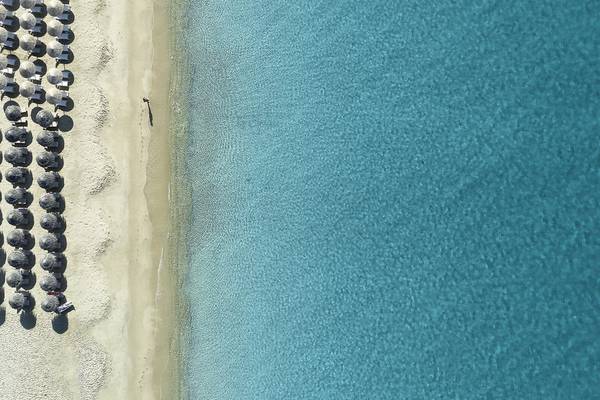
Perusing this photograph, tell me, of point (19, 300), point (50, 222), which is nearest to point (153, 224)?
point (50, 222)

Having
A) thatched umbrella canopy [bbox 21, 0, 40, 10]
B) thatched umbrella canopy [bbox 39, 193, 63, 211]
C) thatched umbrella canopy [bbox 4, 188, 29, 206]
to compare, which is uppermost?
thatched umbrella canopy [bbox 21, 0, 40, 10]

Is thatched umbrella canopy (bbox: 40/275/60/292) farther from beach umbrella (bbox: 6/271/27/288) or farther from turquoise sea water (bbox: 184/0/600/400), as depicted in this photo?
turquoise sea water (bbox: 184/0/600/400)

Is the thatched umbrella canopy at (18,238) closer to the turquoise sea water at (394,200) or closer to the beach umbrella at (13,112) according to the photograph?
the beach umbrella at (13,112)

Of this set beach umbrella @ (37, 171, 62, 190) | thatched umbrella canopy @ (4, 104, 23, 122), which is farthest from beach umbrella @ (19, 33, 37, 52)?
beach umbrella @ (37, 171, 62, 190)

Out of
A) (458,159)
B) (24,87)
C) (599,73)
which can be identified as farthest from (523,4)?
(24,87)

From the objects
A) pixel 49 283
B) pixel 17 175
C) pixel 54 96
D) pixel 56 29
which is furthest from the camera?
pixel 56 29

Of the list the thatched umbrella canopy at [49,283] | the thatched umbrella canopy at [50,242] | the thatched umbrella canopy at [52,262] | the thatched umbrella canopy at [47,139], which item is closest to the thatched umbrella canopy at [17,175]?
the thatched umbrella canopy at [47,139]

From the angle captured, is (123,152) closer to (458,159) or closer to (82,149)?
(82,149)

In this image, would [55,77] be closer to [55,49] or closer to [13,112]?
[55,49]
